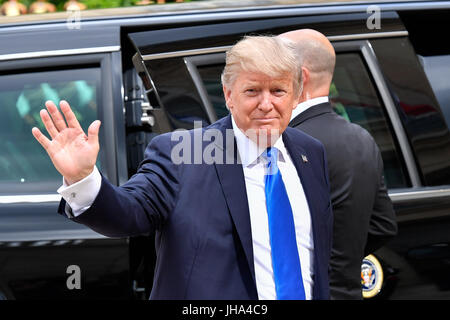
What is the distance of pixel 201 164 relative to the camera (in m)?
2.06

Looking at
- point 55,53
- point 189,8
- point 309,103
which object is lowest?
point 309,103

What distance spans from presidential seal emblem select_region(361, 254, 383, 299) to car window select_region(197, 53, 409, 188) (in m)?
0.35

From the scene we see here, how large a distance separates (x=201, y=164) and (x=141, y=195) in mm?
203

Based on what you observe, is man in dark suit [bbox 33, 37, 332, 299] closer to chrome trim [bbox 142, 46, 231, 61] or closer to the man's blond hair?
the man's blond hair

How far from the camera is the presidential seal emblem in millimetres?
2998

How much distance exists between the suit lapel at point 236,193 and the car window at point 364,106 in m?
1.28

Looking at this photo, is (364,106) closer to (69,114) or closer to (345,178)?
(345,178)

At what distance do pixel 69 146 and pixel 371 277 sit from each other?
1.56 meters

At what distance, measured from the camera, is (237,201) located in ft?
6.63

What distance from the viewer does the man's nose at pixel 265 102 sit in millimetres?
2062

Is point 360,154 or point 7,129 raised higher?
point 7,129

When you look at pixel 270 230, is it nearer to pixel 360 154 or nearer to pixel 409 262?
pixel 360 154

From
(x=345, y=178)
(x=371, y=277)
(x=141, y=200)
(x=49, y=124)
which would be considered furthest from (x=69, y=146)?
(x=371, y=277)
